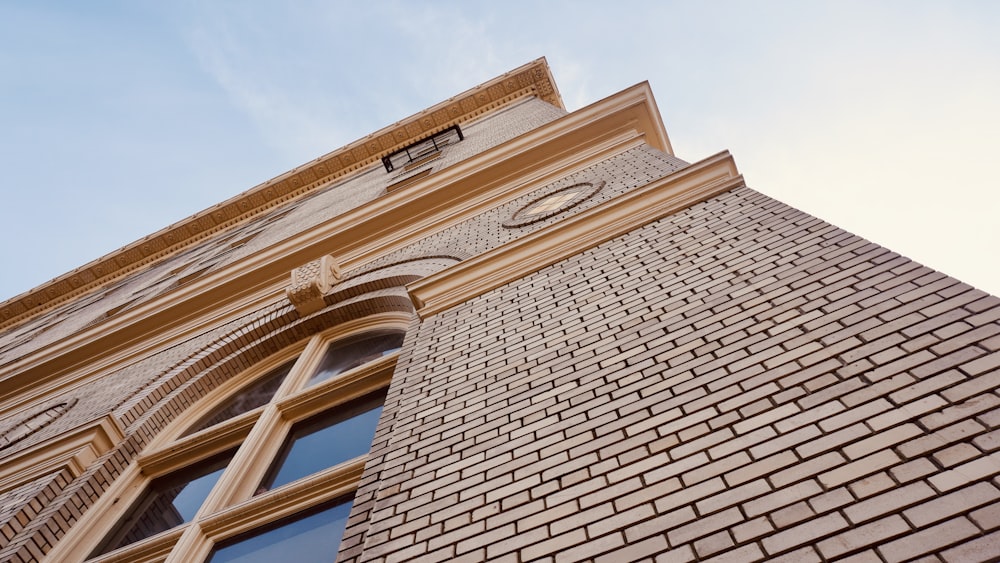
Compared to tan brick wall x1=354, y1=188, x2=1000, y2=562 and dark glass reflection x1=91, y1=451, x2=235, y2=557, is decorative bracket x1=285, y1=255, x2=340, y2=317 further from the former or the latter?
tan brick wall x1=354, y1=188, x2=1000, y2=562

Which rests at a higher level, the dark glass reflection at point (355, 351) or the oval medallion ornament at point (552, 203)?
the oval medallion ornament at point (552, 203)

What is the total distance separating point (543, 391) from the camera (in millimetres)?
3680

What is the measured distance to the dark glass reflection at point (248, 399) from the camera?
743 cm

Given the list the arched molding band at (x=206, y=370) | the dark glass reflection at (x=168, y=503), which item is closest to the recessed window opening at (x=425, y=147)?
the arched molding band at (x=206, y=370)

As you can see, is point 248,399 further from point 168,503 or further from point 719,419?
point 719,419

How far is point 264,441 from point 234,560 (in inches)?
58.1

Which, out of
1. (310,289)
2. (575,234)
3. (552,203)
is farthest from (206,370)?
(575,234)

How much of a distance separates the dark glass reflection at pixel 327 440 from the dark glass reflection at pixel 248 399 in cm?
137

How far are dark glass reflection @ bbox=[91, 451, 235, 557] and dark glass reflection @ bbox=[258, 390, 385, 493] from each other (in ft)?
2.44

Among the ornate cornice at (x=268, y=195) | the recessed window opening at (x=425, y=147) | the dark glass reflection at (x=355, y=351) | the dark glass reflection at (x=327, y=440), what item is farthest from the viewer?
the ornate cornice at (x=268, y=195)

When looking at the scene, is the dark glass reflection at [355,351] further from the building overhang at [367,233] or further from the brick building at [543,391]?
the building overhang at [367,233]

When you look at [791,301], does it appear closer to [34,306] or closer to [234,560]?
[234,560]

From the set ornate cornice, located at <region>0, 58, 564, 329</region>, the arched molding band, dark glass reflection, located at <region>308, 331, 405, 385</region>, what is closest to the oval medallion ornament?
the arched molding band

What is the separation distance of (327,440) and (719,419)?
406 cm
